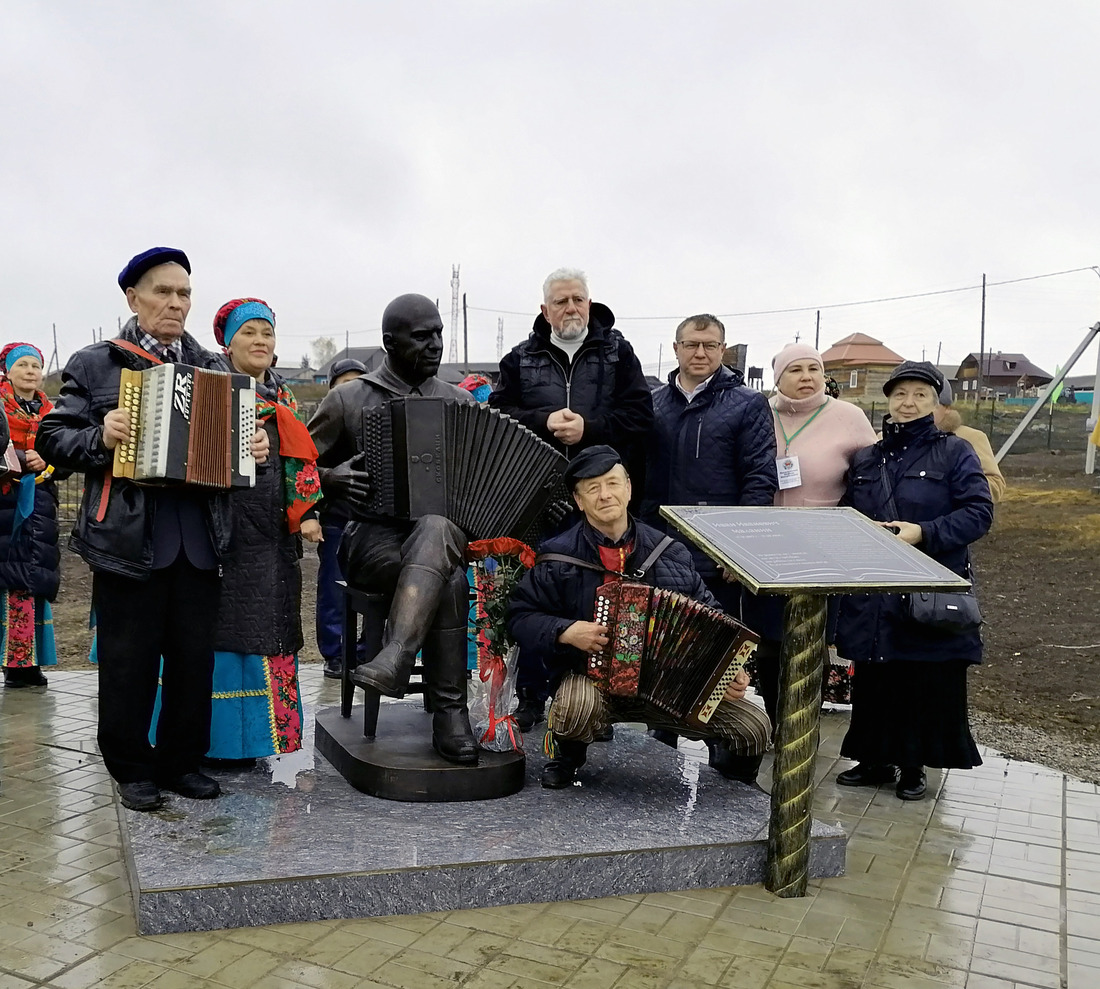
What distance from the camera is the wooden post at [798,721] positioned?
366 centimetres

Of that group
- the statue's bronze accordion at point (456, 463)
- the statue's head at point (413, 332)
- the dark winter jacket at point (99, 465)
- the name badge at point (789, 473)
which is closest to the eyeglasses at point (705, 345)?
the name badge at point (789, 473)

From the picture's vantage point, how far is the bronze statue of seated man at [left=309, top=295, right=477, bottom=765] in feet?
13.5

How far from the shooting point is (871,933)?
3486 mm

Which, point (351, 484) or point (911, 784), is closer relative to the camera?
point (351, 484)

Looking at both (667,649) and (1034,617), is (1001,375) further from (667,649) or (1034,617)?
(667,649)

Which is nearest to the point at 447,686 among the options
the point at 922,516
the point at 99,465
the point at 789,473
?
the point at 99,465

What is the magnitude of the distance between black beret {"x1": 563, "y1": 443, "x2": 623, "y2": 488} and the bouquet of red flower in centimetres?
38

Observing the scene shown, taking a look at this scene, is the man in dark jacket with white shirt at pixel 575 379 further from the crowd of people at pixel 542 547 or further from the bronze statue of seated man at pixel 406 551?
the bronze statue of seated man at pixel 406 551

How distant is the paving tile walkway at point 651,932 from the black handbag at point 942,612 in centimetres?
85

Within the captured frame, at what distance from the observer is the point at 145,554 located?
390cm

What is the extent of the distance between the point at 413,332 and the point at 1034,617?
26.1ft

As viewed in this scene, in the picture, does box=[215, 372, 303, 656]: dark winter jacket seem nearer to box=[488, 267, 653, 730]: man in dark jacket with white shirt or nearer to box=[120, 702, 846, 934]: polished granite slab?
box=[120, 702, 846, 934]: polished granite slab

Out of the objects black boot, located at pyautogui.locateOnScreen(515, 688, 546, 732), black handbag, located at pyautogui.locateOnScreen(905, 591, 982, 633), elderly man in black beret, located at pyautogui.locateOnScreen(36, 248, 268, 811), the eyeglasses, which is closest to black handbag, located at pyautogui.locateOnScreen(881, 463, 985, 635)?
black handbag, located at pyautogui.locateOnScreen(905, 591, 982, 633)

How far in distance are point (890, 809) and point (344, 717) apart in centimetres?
247
